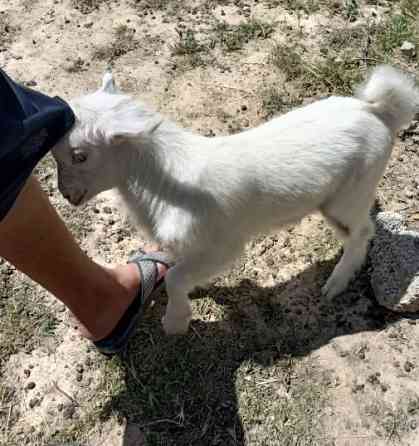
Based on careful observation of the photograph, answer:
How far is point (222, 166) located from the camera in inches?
114

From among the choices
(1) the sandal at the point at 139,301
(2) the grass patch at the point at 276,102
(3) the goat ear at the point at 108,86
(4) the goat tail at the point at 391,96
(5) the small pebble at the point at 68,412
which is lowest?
(5) the small pebble at the point at 68,412

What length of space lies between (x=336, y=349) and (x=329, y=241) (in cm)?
80

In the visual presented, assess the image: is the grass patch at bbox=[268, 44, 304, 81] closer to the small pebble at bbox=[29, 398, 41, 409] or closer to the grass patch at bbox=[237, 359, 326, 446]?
the grass patch at bbox=[237, 359, 326, 446]

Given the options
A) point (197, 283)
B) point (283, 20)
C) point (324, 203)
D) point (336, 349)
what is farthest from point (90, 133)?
point (283, 20)

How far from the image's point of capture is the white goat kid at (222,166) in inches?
109

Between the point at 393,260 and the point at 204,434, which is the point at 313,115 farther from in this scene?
the point at 204,434

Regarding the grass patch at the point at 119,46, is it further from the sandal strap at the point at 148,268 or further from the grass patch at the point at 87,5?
the sandal strap at the point at 148,268

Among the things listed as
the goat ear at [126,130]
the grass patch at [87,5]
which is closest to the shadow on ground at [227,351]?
the goat ear at [126,130]

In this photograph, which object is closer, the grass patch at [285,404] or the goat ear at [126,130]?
the goat ear at [126,130]

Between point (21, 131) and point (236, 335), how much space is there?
190 centimetres

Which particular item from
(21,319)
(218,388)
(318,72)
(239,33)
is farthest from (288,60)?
(21,319)

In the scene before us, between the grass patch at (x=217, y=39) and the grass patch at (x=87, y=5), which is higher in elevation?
the grass patch at (x=87, y=5)

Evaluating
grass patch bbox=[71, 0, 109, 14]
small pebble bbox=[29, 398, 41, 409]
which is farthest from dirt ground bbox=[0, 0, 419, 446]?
grass patch bbox=[71, 0, 109, 14]

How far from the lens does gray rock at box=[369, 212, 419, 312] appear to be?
3.38 m
